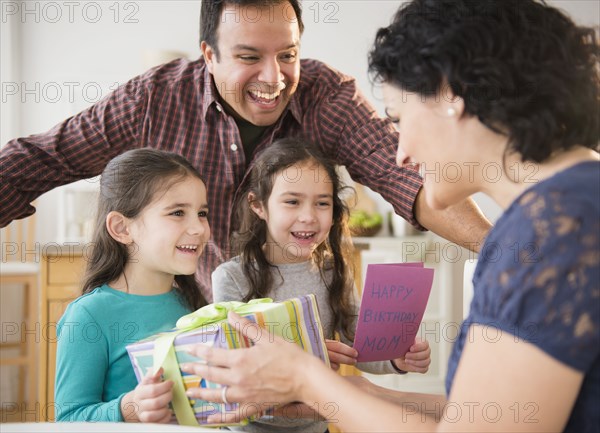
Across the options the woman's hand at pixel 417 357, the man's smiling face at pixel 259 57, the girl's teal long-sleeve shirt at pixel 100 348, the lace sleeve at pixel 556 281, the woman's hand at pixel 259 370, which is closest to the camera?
the lace sleeve at pixel 556 281

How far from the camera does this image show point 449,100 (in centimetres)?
102

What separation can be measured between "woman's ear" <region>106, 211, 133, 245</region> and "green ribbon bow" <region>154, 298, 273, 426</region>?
1.32ft

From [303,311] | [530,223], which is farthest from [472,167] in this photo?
[303,311]

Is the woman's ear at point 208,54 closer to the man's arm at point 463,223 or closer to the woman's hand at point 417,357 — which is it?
the man's arm at point 463,223

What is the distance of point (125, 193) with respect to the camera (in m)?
1.54

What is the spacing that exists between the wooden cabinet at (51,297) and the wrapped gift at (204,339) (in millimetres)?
2106

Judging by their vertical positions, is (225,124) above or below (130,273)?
above

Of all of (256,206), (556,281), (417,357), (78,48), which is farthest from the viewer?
(78,48)

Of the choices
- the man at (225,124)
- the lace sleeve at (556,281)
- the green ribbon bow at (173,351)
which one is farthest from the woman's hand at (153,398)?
the man at (225,124)

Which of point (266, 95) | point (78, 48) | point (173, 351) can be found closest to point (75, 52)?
point (78, 48)

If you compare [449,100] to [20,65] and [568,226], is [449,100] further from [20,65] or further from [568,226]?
[20,65]

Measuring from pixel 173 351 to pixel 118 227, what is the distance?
0.49 m

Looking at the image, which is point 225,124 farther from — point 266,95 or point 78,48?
point 78,48

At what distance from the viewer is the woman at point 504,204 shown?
0.83 m
